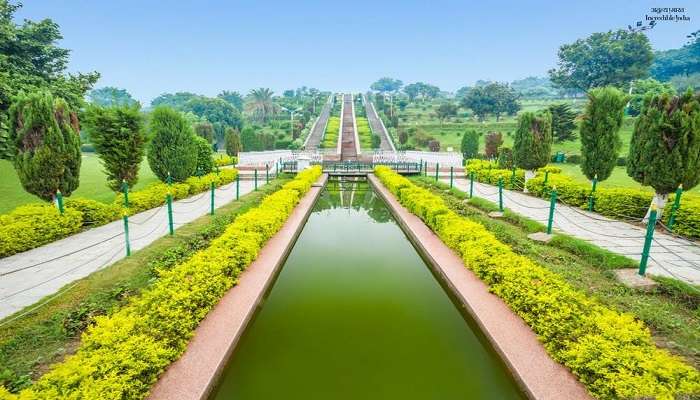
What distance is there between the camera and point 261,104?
2365 inches

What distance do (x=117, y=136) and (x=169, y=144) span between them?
2200 millimetres

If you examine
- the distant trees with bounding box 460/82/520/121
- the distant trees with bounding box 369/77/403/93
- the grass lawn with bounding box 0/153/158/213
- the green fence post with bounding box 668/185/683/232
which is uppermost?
the distant trees with bounding box 369/77/403/93

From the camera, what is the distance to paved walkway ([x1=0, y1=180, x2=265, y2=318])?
581 centimetres

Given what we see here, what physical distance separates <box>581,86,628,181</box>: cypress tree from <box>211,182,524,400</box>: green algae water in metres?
8.79

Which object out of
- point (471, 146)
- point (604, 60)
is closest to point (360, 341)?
point (471, 146)

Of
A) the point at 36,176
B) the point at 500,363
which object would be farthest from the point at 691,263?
the point at 36,176

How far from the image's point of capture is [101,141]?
1172 centimetres

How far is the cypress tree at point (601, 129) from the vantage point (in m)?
12.1

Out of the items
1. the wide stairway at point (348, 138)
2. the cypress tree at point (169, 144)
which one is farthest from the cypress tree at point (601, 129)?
the wide stairway at point (348, 138)

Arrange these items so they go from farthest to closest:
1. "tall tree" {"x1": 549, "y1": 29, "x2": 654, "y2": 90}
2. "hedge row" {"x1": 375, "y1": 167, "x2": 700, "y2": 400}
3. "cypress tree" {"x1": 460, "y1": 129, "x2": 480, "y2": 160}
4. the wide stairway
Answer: "tall tree" {"x1": 549, "y1": 29, "x2": 654, "y2": 90} → the wide stairway → "cypress tree" {"x1": 460, "y1": 129, "x2": 480, "y2": 160} → "hedge row" {"x1": 375, "y1": 167, "x2": 700, "y2": 400}

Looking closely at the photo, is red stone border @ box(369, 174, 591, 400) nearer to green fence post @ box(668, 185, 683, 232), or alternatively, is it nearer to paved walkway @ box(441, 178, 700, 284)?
paved walkway @ box(441, 178, 700, 284)

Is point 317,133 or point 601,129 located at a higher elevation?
point 317,133

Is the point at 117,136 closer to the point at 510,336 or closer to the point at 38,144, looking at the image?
the point at 38,144

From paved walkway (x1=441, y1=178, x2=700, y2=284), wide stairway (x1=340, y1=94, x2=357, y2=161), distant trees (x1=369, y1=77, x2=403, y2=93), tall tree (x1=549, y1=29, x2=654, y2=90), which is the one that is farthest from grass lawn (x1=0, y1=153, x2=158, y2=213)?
distant trees (x1=369, y1=77, x2=403, y2=93)
